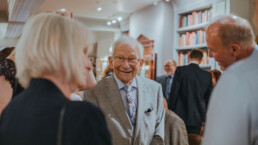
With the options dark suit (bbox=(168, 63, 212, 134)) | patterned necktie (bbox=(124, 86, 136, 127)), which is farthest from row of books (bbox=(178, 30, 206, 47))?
patterned necktie (bbox=(124, 86, 136, 127))

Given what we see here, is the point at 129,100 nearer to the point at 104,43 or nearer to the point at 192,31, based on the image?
the point at 192,31

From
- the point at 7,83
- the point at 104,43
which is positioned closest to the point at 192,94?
the point at 7,83

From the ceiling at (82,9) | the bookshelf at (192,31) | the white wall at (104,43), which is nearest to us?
the bookshelf at (192,31)

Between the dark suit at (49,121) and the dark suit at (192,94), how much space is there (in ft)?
11.4

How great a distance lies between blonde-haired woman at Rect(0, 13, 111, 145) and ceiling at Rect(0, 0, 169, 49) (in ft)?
21.3

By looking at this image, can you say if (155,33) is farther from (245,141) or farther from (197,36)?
(245,141)

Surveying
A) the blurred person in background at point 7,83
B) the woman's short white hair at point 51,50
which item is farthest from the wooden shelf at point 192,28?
the woman's short white hair at point 51,50

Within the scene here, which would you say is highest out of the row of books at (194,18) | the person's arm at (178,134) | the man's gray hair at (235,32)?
the row of books at (194,18)

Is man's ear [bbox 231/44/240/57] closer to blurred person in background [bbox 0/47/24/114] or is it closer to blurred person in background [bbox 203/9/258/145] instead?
blurred person in background [bbox 203/9/258/145]

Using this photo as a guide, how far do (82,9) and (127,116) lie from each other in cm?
718

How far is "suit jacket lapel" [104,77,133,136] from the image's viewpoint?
5.95 ft

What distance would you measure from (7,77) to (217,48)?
1.43 metres

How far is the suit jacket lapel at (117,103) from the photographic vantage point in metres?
1.81

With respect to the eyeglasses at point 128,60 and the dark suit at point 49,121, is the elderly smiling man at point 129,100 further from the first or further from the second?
the dark suit at point 49,121
